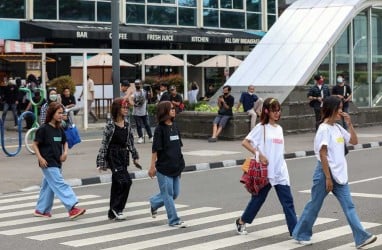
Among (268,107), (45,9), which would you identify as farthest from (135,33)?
(268,107)

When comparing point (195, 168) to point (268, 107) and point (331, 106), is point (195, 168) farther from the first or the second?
point (331, 106)

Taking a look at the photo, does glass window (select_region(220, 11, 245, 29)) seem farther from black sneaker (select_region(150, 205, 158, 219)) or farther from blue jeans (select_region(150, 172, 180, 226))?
blue jeans (select_region(150, 172, 180, 226))

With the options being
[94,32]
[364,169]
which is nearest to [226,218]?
[364,169]

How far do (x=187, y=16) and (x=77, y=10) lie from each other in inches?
288

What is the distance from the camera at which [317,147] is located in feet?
25.5

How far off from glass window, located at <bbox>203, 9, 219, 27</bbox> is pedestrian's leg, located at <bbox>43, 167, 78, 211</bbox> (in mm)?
31432

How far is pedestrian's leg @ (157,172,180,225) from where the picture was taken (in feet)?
29.8

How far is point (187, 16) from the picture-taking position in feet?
130

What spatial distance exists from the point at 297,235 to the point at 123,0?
29575mm

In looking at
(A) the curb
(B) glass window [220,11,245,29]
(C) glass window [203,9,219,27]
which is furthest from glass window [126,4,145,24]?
(A) the curb

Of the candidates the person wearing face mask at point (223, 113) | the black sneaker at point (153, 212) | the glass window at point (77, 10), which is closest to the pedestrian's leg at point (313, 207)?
the black sneaker at point (153, 212)

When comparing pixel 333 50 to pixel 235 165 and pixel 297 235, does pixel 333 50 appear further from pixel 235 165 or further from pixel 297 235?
pixel 297 235

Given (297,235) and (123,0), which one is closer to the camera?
(297,235)

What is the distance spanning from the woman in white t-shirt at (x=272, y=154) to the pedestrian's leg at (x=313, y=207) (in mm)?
267
